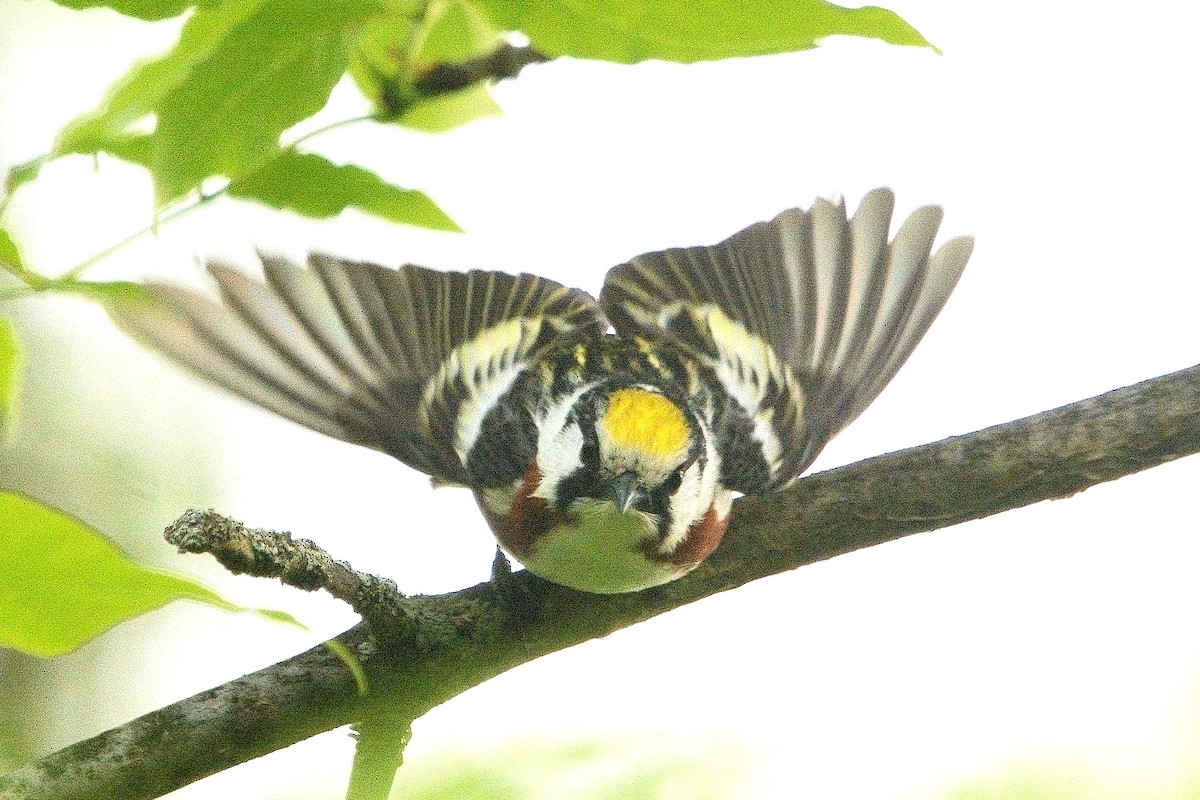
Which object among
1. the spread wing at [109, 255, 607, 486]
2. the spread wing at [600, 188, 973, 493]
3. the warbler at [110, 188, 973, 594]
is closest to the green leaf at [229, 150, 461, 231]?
the warbler at [110, 188, 973, 594]

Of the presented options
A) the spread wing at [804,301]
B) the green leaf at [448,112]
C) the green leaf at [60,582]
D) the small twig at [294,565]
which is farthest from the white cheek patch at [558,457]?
the green leaf at [60,582]

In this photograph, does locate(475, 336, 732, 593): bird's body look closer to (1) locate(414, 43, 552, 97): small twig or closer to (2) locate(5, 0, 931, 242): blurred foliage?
(1) locate(414, 43, 552, 97): small twig

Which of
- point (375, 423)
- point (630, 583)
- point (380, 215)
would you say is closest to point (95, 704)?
point (375, 423)

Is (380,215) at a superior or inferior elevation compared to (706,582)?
superior

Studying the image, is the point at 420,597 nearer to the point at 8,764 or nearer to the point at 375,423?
the point at 8,764

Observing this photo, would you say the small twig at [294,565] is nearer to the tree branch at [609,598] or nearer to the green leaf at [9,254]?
the tree branch at [609,598]

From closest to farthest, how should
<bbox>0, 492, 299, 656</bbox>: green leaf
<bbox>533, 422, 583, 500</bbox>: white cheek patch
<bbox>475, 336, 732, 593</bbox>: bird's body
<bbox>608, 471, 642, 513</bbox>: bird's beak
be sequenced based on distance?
<bbox>0, 492, 299, 656</bbox>: green leaf → <bbox>475, 336, 732, 593</bbox>: bird's body → <bbox>608, 471, 642, 513</bbox>: bird's beak → <bbox>533, 422, 583, 500</bbox>: white cheek patch
